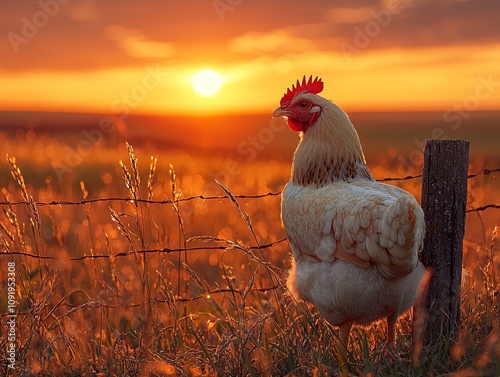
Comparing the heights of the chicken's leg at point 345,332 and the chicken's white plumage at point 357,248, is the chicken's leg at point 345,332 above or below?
below

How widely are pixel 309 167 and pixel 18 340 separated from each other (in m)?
2.12

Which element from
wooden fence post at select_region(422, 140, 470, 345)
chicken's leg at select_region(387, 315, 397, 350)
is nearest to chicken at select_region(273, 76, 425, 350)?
chicken's leg at select_region(387, 315, 397, 350)

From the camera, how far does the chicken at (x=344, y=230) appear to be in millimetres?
3529

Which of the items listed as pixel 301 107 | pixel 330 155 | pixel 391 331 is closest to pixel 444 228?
pixel 391 331

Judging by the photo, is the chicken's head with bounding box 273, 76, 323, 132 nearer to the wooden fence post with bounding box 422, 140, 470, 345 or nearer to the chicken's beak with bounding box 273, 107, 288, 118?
the chicken's beak with bounding box 273, 107, 288, 118

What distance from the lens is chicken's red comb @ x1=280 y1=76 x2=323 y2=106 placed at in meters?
4.70

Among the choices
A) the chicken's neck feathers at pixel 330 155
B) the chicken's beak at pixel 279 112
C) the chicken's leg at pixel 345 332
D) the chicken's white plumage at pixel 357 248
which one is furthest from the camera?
the chicken's beak at pixel 279 112

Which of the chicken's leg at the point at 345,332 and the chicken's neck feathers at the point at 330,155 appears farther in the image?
the chicken's neck feathers at the point at 330,155

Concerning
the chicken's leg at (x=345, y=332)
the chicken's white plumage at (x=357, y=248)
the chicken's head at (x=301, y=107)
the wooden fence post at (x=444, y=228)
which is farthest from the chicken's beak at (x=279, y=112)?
the chicken's leg at (x=345, y=332)

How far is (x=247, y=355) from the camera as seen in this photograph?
3.56 metres

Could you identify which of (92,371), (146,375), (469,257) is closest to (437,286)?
(146,375)

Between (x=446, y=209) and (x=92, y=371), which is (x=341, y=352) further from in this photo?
(x=92, y=371)

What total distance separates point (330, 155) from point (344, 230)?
73 cm

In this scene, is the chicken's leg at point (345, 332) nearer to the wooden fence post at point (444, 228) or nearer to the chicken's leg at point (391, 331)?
the chicken's leg at point (391, 331)
